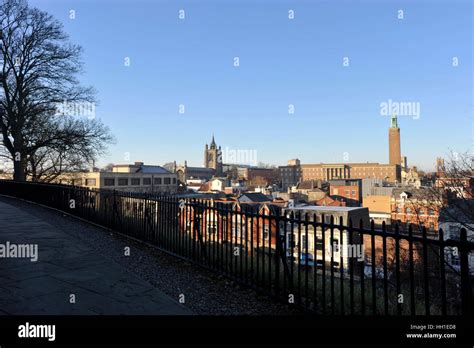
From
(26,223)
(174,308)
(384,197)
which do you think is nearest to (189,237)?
(174,308)

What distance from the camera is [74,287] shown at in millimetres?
4594

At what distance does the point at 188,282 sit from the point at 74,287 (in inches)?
69.7

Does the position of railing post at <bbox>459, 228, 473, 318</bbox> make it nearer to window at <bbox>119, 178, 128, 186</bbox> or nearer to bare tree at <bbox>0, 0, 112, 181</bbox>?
bare tree at <bbox>0, 0, 112, 181</bbox>

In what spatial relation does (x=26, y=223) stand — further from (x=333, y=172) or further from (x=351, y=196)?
(x=333, y=172)

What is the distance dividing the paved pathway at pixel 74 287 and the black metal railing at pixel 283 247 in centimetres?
147

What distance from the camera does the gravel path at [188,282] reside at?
4.38 metres

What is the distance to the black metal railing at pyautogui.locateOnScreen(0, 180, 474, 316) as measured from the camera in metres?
3.40

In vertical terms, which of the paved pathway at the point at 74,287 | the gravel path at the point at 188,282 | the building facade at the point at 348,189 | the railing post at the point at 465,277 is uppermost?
the railing post at the point at 465,277

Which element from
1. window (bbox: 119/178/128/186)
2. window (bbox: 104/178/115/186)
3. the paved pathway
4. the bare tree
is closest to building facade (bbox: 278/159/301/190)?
window (bbox: 119/178/128/186)

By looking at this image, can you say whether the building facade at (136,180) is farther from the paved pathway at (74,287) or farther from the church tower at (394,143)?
the church tower at (394,143)

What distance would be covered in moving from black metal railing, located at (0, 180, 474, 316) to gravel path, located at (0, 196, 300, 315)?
184mm

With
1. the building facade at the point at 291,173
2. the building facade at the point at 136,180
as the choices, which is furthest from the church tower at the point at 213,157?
the building facade at the point at 136,180

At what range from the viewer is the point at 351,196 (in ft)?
232

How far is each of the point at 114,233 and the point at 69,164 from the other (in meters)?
20.7
